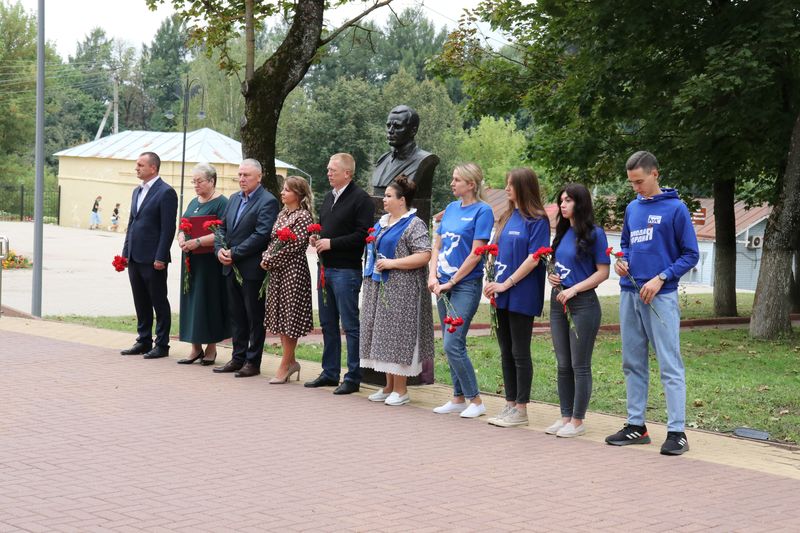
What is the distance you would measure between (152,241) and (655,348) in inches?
236

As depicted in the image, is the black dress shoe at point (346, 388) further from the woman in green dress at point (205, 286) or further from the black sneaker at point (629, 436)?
the black sneaker at point (629, 436)

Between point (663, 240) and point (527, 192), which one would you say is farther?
point (527, 192)

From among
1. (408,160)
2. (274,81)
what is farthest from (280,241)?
(274,81)

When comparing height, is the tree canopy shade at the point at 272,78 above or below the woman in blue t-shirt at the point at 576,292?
above

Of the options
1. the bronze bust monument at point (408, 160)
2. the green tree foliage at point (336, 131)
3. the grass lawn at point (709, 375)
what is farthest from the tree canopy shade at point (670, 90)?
the green tree foliage at point (336, 131)

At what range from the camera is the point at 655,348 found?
7895 millimetres

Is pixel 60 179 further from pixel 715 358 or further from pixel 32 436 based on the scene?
pixel 32 436

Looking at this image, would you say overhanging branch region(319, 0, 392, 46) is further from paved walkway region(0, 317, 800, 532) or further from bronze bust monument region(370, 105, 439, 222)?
paved walkway region(0, 317, 800, 532)

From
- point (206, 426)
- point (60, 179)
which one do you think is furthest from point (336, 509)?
point (60, 179)

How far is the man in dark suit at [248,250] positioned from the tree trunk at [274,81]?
5.23m

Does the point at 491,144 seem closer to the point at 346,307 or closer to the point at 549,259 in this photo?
the point at 346,307

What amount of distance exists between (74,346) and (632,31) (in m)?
10.7

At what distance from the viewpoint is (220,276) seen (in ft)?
37.8

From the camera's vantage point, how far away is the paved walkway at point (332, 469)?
597cm
